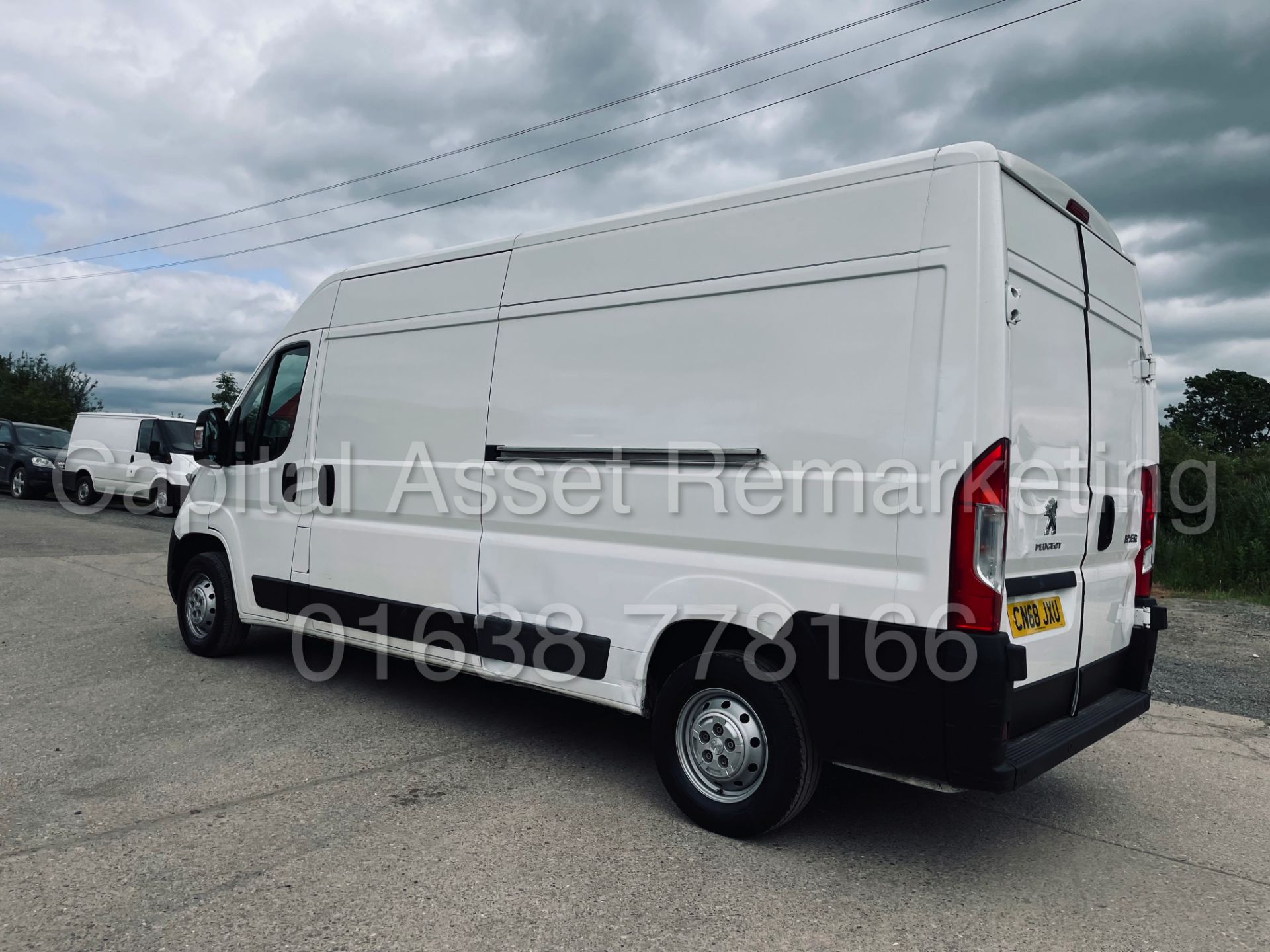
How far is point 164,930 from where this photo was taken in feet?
9.93

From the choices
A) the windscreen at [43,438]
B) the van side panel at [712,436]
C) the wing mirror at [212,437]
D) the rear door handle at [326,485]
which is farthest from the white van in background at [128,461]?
the van side panel at [712,436]

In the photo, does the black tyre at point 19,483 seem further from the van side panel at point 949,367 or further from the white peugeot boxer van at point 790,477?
the van side panel at point 949,367

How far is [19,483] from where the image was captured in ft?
70.2

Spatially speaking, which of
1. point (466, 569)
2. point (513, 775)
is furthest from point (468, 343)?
point (513, 775)

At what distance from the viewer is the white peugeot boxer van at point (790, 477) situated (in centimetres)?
345

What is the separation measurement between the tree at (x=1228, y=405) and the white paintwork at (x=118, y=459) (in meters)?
38.9

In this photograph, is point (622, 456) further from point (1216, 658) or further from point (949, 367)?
point (1216, 658)

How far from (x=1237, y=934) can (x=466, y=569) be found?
3.49 metres

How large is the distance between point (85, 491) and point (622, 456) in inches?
775

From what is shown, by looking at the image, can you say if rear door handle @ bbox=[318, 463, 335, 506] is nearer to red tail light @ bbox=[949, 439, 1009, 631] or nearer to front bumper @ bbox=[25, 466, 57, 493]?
red tail light @ bbox=[949, 439, 1009, 631]

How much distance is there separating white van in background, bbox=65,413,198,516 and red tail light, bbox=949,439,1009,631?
56.0ft

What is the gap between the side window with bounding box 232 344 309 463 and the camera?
6.11 m

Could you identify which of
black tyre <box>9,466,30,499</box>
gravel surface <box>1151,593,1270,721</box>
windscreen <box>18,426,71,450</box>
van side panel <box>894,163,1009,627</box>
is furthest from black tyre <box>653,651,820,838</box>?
black tyre <box>9,466,30,499</box>

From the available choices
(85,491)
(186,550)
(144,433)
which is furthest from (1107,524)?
(85,491)
